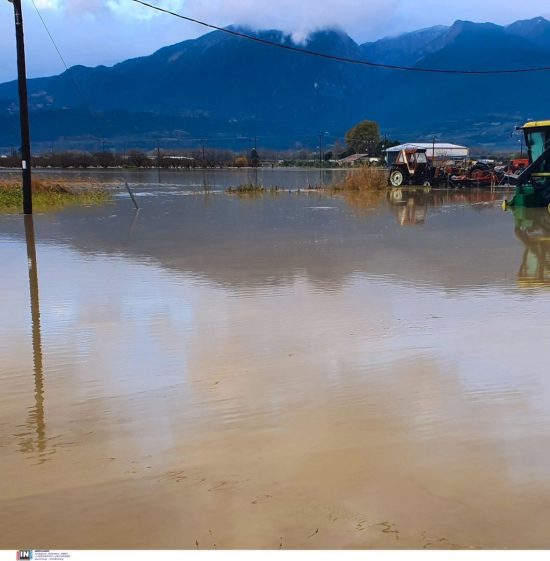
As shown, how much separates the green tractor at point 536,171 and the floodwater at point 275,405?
10.4m

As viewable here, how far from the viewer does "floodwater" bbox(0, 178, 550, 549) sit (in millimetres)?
3172

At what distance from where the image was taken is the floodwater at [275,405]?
3172 millimetres

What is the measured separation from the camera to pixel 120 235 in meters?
14.7

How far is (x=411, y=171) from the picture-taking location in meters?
35.4

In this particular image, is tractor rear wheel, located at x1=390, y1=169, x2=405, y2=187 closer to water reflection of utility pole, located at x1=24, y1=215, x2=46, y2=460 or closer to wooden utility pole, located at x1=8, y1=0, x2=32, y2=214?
wooden utility pole, located at x1=8, y1=0, x2=32, y2=214

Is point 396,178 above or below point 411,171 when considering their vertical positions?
below

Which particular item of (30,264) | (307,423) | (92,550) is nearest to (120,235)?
(30,264)

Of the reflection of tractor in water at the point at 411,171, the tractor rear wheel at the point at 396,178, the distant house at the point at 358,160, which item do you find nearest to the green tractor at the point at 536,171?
the tractor rear wheel at the point at 396,178

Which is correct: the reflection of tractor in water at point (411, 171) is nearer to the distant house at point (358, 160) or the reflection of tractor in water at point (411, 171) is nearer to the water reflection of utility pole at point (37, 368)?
the water reflection of utility pole at point (37, 368)

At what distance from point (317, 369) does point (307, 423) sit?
1085 millimetres

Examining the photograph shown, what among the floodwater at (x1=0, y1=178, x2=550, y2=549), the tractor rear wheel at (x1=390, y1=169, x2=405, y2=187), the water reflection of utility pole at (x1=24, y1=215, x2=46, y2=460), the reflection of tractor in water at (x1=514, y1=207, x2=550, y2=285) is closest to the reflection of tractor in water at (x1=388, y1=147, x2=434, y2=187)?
the tractor rear wheel at (x1=390, y1=169, x2=405, y2=187)

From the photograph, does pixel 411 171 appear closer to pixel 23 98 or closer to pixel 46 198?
pixel 46 198

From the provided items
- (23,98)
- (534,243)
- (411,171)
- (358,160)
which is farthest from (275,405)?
(358,160)

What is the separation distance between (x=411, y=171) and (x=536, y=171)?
15.4 meters
